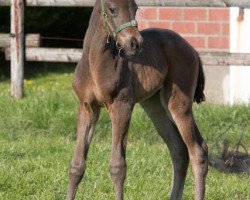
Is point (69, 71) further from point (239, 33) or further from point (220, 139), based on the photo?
point (220, 139)

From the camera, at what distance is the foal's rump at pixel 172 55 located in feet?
20.6

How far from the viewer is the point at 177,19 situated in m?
10.8

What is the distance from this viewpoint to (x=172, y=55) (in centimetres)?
641

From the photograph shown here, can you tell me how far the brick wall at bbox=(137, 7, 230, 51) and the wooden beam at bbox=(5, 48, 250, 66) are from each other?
1261mm

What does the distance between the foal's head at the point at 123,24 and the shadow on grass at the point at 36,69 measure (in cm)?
910

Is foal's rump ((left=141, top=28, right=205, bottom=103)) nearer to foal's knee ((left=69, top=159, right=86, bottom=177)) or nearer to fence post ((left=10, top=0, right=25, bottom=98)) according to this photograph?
foal's knee ((left=69, top=159, right=86, bottom=177))

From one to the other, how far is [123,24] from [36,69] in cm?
1005

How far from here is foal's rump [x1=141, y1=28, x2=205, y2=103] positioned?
6293 millimetres

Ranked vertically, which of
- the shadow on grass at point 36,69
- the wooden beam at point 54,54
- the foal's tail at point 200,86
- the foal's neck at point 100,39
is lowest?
the shadow on grass at point 36,69

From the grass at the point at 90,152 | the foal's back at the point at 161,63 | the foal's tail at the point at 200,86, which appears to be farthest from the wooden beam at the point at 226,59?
the foal's back at the point at 161,63

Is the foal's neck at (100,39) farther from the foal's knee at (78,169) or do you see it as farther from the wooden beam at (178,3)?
the wooden beam at (178,3)

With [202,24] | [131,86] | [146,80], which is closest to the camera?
[131,86]

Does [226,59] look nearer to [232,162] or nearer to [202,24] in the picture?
[202,24]

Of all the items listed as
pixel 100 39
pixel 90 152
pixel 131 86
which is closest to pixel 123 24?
pixel 100 39
